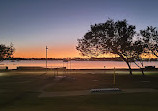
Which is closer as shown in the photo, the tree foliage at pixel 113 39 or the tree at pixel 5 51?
the tree foliage at pixel 113 39

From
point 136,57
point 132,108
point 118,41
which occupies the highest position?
point 118,41

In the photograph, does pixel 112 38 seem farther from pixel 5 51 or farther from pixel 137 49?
pixel 5 51

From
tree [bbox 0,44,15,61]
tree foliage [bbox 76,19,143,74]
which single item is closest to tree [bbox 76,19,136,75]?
tree foliage [bbox 76,19,143,74]

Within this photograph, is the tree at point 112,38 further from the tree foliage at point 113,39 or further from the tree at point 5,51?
the tree at point 5,51

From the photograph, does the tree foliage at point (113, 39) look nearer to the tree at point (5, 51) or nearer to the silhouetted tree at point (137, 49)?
the silhouetted tree at point (137, 49)

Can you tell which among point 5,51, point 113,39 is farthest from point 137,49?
point 5,51

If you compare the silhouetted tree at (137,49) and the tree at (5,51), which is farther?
the tree at (5,51)

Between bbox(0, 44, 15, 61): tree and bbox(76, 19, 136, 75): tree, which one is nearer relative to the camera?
bbox(76, 19, 136, 75): tree

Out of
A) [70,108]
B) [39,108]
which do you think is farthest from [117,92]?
[39,108]

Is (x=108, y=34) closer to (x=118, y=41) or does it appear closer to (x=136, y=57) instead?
(x=118, y=41)

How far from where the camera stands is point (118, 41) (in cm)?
3341

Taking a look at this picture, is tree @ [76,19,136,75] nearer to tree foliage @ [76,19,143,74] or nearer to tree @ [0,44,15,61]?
tree foliage @ [76,19,143,74]

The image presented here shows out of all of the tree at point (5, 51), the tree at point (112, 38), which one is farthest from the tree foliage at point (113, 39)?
the tree at point (5, 51)

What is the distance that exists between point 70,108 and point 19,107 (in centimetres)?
276
